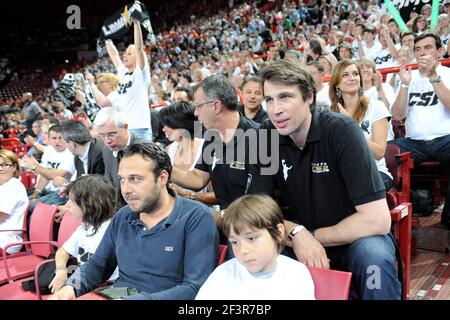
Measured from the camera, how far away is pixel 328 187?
6.18 ft

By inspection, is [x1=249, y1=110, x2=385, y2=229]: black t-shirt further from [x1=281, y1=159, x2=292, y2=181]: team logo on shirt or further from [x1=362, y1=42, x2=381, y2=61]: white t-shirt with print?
[x1=362, y1=42, x2=381, y2=61]: white t-shirt with print

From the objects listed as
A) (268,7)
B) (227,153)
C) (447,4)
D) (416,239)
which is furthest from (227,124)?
(268,7)

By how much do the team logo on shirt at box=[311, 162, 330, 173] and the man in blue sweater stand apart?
18.9 inches

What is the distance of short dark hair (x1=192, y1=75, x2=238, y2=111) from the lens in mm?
2486

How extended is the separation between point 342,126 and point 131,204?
945mm

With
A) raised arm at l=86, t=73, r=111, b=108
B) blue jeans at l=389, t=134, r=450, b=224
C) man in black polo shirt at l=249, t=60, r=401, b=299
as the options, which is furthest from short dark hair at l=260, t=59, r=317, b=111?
raised arm at l=86, t=73, r=111, b=108

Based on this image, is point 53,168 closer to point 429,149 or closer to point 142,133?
point 142,133

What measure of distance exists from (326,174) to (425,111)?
1913mm

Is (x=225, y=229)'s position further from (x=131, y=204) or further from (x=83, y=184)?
(x=83, y=184)

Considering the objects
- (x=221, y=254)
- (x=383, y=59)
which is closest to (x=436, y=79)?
(x=221, y=254)

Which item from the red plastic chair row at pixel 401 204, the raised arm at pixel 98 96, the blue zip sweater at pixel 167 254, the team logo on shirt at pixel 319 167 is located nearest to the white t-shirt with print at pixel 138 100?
the raised arm at pixel 98 96

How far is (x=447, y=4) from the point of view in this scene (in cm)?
628

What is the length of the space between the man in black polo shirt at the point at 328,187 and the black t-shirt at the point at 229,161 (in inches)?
14.7

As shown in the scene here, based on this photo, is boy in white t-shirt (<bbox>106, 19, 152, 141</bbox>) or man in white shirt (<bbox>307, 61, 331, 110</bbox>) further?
boy in white t-shirt (<bbox>106, 19, 152, 141</bbox>)
